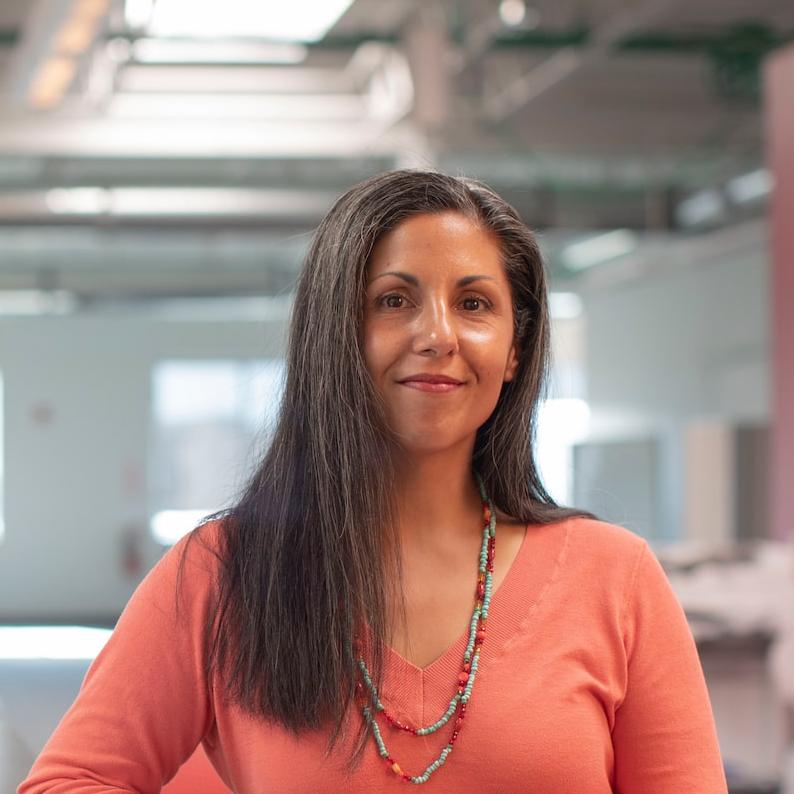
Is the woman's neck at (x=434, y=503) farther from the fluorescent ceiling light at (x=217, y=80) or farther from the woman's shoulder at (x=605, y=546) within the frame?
the fluorescent ceiling light at (x=217, y=80)

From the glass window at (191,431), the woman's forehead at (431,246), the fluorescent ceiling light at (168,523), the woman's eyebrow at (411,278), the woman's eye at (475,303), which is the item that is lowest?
the fluorescent ceiling light at (168,523)

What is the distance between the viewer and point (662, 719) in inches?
54.4

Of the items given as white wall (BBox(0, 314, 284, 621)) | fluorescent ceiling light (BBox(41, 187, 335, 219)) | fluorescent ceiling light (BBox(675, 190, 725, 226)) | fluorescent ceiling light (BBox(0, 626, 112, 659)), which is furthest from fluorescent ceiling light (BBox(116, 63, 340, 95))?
white wall (BBox(0, 314, 284, 621))

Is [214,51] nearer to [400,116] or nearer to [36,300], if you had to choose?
[400,116]

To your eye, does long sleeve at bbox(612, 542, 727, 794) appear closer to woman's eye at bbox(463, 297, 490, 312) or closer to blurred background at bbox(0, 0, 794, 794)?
woman's eye at bbox(463, 297, 490, 312)

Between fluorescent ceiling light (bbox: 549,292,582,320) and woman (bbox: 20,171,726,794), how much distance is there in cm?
1072

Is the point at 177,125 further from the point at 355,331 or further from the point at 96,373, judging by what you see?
the point at 355,331

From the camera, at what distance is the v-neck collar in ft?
4.48

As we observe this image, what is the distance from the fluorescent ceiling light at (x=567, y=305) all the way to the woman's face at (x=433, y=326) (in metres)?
10.7

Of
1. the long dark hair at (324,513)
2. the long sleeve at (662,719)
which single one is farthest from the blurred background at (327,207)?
the long sleeve at (662,719)

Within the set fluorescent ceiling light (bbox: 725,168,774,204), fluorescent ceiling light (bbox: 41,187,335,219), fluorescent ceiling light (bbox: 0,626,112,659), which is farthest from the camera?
fluorescent ceiling light (bbox: 0,626,112,659)

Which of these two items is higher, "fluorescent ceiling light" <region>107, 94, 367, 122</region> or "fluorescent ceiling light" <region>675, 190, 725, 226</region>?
"fluorescent ceiling light" <region>107, 94, 367, 122</region>

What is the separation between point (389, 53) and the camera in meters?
7.11

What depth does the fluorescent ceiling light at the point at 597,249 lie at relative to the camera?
10771 mm
